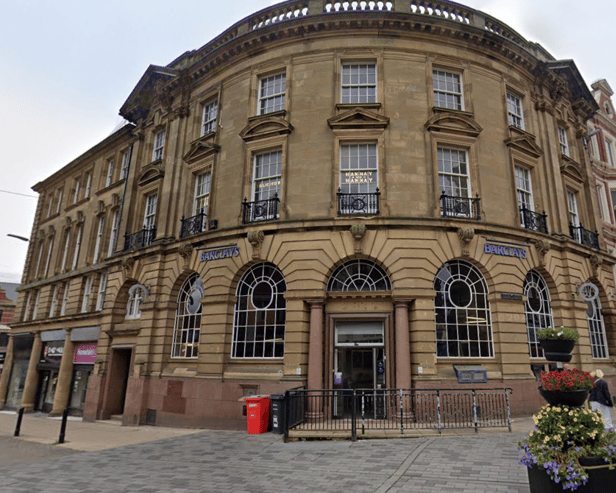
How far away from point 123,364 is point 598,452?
1953 cm

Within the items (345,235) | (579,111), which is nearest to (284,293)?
(345,235)

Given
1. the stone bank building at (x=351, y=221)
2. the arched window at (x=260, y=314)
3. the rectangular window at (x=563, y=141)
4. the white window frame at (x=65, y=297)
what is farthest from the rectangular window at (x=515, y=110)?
the white window frame at (x=65, y=297)

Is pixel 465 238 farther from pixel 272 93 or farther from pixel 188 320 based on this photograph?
pixel 188 320

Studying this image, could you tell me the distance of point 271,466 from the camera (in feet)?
28.3

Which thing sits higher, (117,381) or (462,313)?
(462,313)

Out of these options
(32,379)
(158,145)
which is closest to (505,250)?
(158,145)

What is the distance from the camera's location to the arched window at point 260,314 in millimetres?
14992

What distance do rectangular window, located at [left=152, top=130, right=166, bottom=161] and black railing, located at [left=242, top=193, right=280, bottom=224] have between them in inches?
313

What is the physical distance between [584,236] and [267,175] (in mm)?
14700

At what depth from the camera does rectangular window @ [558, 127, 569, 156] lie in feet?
68.7

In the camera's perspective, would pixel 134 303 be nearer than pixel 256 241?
No

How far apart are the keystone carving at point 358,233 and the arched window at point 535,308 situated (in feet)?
21.7

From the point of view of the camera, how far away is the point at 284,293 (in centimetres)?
1489

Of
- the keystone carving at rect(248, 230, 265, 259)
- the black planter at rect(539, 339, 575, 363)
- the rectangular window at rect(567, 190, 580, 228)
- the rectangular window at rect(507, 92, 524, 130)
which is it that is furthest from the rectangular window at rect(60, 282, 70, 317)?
the rectangular window at rect(567, 190, 580, 228)
